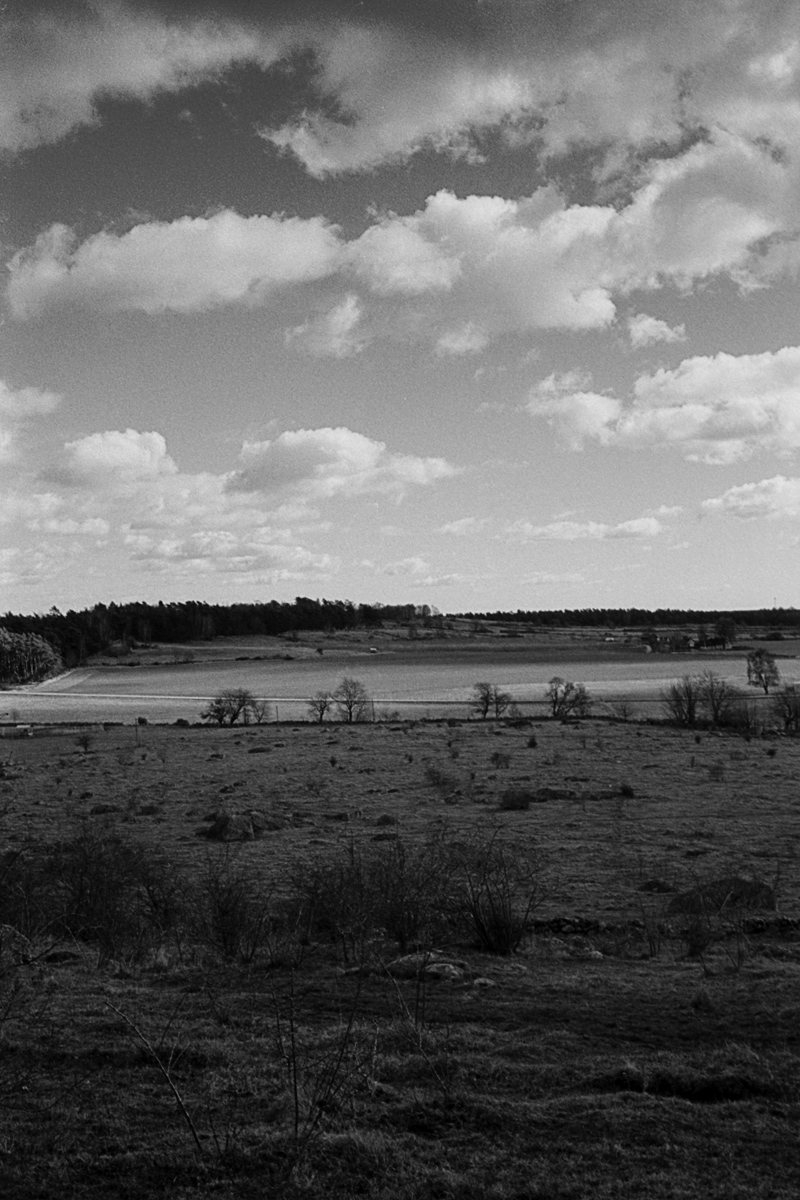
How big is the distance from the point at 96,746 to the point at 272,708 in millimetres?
44257

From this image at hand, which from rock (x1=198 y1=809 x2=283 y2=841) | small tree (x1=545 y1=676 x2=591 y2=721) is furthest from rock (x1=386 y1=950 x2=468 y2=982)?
small tree (x1=545 y1=676 x2=591 y2=721)

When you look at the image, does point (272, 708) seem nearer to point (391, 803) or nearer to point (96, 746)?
point (96, 746)

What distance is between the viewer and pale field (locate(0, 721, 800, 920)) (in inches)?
880

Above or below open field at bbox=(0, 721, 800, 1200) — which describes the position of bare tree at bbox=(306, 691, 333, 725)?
below

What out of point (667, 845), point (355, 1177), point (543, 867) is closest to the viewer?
point (355, 1177)

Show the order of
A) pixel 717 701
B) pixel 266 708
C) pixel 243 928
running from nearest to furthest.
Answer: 1. pixel 243 928
2. pixel 717 701
3. pixel 266 708

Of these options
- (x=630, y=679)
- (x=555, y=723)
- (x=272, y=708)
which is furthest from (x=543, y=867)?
(x=630, y=679)

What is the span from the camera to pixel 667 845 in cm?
2445

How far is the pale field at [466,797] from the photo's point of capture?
22344 millimetres

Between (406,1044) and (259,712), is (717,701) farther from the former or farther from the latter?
(406,1044)

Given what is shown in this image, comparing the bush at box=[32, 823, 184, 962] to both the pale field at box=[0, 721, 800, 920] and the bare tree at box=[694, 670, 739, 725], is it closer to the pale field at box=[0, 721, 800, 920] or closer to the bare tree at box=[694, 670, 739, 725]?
the pale field at box=[0, 721, 800, 920]

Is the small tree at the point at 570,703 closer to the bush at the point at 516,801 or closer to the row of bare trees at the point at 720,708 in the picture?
the row of bare trees at the point at 720,708

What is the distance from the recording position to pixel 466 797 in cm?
3512

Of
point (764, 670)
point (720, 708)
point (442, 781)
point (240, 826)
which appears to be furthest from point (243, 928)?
point (764, 670)
